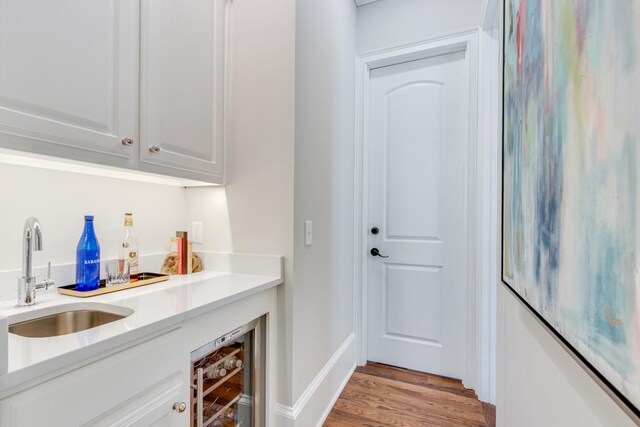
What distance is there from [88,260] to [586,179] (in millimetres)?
1462

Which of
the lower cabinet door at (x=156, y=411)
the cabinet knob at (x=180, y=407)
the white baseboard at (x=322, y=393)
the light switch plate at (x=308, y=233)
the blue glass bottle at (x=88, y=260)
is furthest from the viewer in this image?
the light switch plate at (x=308, y=233)

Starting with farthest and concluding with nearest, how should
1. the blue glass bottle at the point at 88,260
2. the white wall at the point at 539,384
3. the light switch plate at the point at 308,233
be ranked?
1. the light switch plate at the point at 308,233
2. the blue glass bottle at the point at 88,260
3. the white wall at the point at 539,384

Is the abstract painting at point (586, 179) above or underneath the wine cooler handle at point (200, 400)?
above

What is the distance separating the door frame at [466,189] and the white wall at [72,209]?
135cm

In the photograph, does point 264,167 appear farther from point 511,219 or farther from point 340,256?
point 511,219

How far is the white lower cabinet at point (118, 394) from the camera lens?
60cm

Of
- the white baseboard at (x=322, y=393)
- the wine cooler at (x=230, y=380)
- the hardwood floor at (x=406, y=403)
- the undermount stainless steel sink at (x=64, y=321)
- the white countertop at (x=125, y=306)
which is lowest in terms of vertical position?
the hardwood floor at (x=406, y=403)

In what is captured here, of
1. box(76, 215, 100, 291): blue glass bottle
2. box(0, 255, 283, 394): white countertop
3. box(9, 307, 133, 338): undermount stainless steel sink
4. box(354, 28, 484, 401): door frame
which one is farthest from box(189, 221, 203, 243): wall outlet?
box(354, 28, 484, 401): door frame

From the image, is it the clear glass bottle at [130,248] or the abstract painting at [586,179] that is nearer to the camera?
the abstract painting at [586,179]

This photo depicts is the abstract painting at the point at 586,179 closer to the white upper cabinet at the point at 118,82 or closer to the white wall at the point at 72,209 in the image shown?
the white upper cabinet at the point at 118,82

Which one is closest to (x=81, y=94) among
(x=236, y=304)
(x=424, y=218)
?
(x=236, y=304)

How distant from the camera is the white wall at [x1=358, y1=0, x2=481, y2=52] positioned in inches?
81.5

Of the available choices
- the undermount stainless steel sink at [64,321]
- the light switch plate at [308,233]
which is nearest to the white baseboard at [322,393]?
the light switch plate at [308,233]

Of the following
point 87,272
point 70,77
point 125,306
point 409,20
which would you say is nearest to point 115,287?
point 87,272
